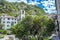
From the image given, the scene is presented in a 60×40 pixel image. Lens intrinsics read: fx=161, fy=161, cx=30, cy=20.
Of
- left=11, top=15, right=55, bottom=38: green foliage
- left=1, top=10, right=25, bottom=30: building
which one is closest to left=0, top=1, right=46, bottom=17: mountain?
left=1, top=10, right=25, bottom=30: building

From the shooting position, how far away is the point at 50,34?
643 centimetres

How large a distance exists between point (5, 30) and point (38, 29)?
8.76 feet

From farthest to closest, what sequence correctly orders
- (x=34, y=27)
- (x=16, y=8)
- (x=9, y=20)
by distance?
(x=16, y=8) → (x=9, y=20) → (x=34, y=27)

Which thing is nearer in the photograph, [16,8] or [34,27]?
[34,27]

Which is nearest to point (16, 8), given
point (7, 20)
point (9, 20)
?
point (9, 20)

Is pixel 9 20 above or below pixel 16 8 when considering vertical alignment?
below

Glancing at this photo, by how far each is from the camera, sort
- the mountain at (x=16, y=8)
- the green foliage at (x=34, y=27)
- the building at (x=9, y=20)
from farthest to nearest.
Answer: the mountain at (x=16, y=8)
the building at (x=9, y=20)
the green foliage at (x=34, y=27)

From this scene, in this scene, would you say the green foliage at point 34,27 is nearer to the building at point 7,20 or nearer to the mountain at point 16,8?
the building at point 7,20

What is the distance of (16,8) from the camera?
9.95 meters

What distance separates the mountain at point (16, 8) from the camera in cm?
927

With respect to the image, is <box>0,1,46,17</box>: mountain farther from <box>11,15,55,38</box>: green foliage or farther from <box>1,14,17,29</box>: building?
<box>11,15,55,38</box>: green foliage

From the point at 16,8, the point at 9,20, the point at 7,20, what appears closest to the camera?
the point at 7,20

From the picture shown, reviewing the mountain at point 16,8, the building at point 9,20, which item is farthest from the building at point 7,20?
the mountain at point 16,8

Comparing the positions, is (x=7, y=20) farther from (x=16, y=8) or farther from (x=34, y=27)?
(x=34, y=27)
